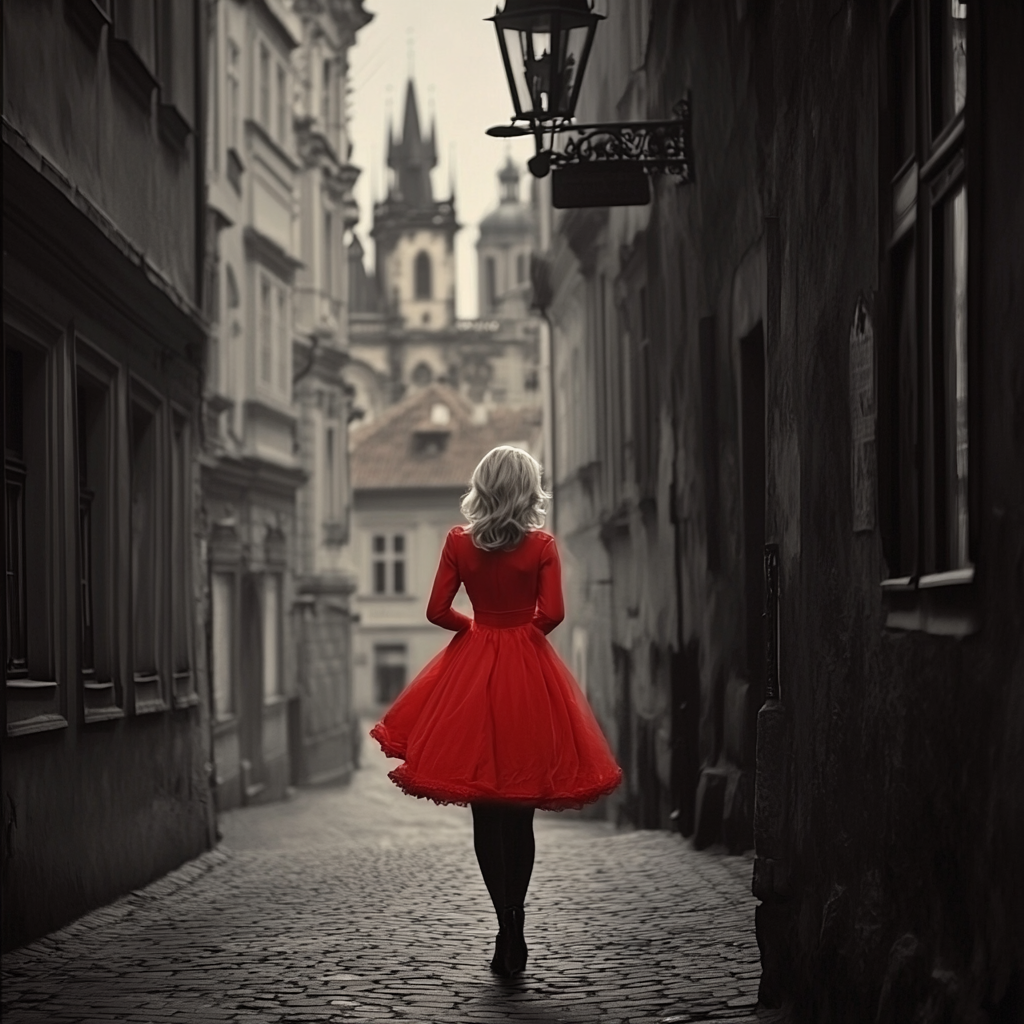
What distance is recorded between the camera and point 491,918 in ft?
30.7

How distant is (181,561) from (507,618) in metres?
6.93

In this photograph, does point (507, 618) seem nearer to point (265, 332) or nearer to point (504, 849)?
point (504, 849)

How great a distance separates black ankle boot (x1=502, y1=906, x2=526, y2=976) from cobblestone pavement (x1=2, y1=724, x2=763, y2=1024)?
0.22ft

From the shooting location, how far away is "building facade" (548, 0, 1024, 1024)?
4617mm

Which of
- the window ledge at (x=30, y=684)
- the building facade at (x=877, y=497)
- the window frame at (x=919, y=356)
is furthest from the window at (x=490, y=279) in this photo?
the window frame at (x=919, y=356)

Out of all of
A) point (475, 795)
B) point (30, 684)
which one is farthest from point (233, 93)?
point (475, 795)

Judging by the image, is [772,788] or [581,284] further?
[581,284]

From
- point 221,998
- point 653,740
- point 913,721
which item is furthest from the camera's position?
point 653,740

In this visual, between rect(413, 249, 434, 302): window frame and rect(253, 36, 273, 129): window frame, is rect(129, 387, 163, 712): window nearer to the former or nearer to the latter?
rect(253, 36, 273, 129): window frame

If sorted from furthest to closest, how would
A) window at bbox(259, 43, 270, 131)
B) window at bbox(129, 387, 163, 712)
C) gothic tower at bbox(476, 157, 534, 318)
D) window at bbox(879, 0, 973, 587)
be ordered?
1. gothic tower at bbox(476, 157, 534, 318)
2. window at bbox(259, 43, 270, 131)
3. window at bbox(129, 387, 163, 712)
4. window at bbox(879, 0, 973, 587)

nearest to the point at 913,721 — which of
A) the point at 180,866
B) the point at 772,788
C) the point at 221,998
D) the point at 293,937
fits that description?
the point at 772,788

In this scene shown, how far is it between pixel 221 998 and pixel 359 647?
65117 mm

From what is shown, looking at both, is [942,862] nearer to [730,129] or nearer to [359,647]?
[730,129]

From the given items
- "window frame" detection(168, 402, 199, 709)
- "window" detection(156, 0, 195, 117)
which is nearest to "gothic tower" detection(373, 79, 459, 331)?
"window" detection(156, 0, 195, 117)
